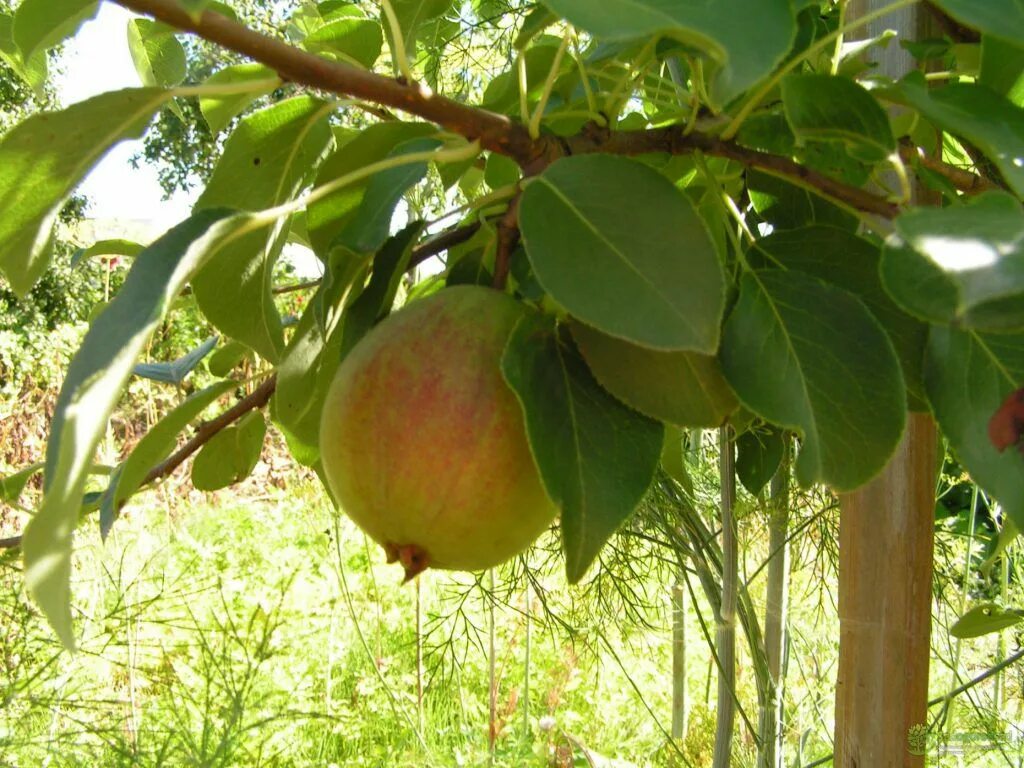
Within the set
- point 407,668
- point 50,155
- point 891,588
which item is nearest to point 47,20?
point 50,155

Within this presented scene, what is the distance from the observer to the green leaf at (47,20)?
16.2 inches

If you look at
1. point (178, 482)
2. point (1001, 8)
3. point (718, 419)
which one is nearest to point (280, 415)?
point (718, 419)

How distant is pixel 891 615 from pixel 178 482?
355 centimetres

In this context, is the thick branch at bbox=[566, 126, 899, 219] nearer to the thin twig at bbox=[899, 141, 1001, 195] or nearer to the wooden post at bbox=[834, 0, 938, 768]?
the thin twig at bbox=[899, 141, 1001, 195]

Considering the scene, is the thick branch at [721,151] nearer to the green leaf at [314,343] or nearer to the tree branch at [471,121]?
the tree branch at [471,121]

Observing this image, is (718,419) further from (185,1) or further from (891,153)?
(185,1)

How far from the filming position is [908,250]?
28cm

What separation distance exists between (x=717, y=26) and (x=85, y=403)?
0.62ft

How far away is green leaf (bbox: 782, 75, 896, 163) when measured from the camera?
0.35 meters

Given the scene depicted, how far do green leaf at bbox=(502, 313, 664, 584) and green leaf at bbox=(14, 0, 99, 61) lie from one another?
0.77 ft

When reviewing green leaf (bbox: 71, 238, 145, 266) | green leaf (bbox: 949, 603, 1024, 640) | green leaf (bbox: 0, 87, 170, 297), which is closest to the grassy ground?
green leaf (bbox: 949, 603, 1024, 640)

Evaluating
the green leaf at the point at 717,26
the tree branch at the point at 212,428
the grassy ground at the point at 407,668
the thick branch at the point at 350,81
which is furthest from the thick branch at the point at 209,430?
the grassy ground at the point at 407,668

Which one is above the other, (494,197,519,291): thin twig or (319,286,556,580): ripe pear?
(494,197,519,291): thin twig

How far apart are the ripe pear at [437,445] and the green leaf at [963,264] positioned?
0.13 metres
